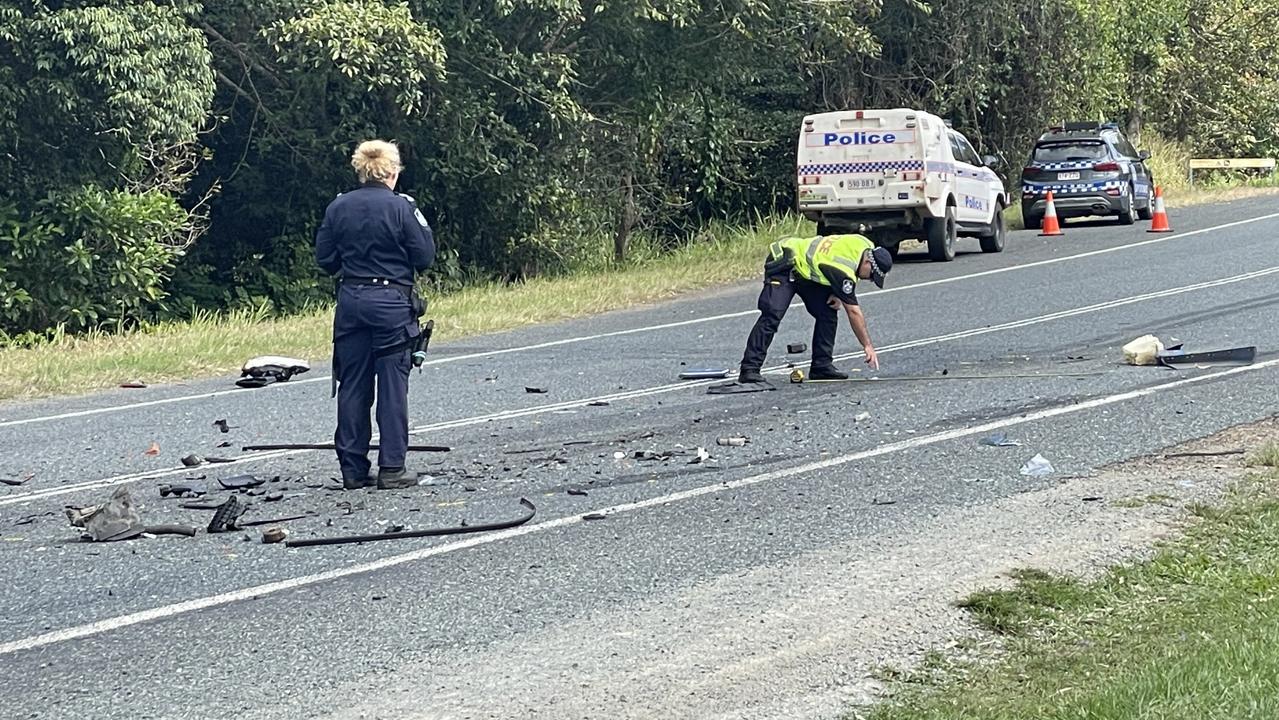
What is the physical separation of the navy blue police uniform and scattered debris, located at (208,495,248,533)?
76 centimetres

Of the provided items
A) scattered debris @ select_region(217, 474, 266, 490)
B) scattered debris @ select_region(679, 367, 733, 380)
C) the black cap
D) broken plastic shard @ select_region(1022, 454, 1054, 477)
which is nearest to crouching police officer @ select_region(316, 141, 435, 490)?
scattered debris @ select_region(217, 474, 266, 490)

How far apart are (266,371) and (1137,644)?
9544 millimetres

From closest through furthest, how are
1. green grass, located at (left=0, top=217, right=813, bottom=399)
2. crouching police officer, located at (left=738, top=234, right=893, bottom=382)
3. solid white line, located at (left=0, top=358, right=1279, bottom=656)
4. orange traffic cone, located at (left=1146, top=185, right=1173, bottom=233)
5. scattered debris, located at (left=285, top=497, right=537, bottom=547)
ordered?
solid white line, located at (left=0, top=358, right=1279, bottom=656) → scattered debris, located at (left=285, top=497, right=537, bottom=547) → crouching police officer, located at (left=738, top=234, right=893, bottom=382) → green grass, located at (left=0, top=217, right=813, bottom=399) → orange traffic cone, located at (left=1146, top=185, right=1173, bottom=233)

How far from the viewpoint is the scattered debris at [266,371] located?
537 inches

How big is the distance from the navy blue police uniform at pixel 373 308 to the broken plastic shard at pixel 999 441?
3.29 meters

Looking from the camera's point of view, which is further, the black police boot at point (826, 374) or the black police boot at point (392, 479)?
the black police boot at point (826, 374)

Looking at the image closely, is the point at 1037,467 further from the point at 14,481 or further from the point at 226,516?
the point at 14,481

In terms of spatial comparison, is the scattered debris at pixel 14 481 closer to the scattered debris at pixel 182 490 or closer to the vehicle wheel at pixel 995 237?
the scattered debris at pixel 182 490

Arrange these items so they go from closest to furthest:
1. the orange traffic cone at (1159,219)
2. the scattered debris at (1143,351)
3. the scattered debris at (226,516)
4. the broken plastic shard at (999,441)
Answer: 1. the scattered debris at (226,516)
2. the broken plastic shard at (999,441)
3. the scattered debris at (1143,351)
4. the orange traffic cone at (1159,219)

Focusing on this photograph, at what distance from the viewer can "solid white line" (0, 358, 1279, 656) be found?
6.26m

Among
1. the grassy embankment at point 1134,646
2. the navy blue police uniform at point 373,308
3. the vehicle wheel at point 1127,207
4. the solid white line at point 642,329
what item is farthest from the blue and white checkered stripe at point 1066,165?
the grassy embankment at point 1134,646

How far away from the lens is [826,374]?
41.7 ft

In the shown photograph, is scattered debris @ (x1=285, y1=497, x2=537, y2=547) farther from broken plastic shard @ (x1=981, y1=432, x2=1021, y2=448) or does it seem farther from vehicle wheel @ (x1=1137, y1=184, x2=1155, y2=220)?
vehicle wheel @ (x1=1137, y1=184, x2=1155, y2=220)

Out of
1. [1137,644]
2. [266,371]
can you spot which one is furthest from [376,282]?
[266,371]
